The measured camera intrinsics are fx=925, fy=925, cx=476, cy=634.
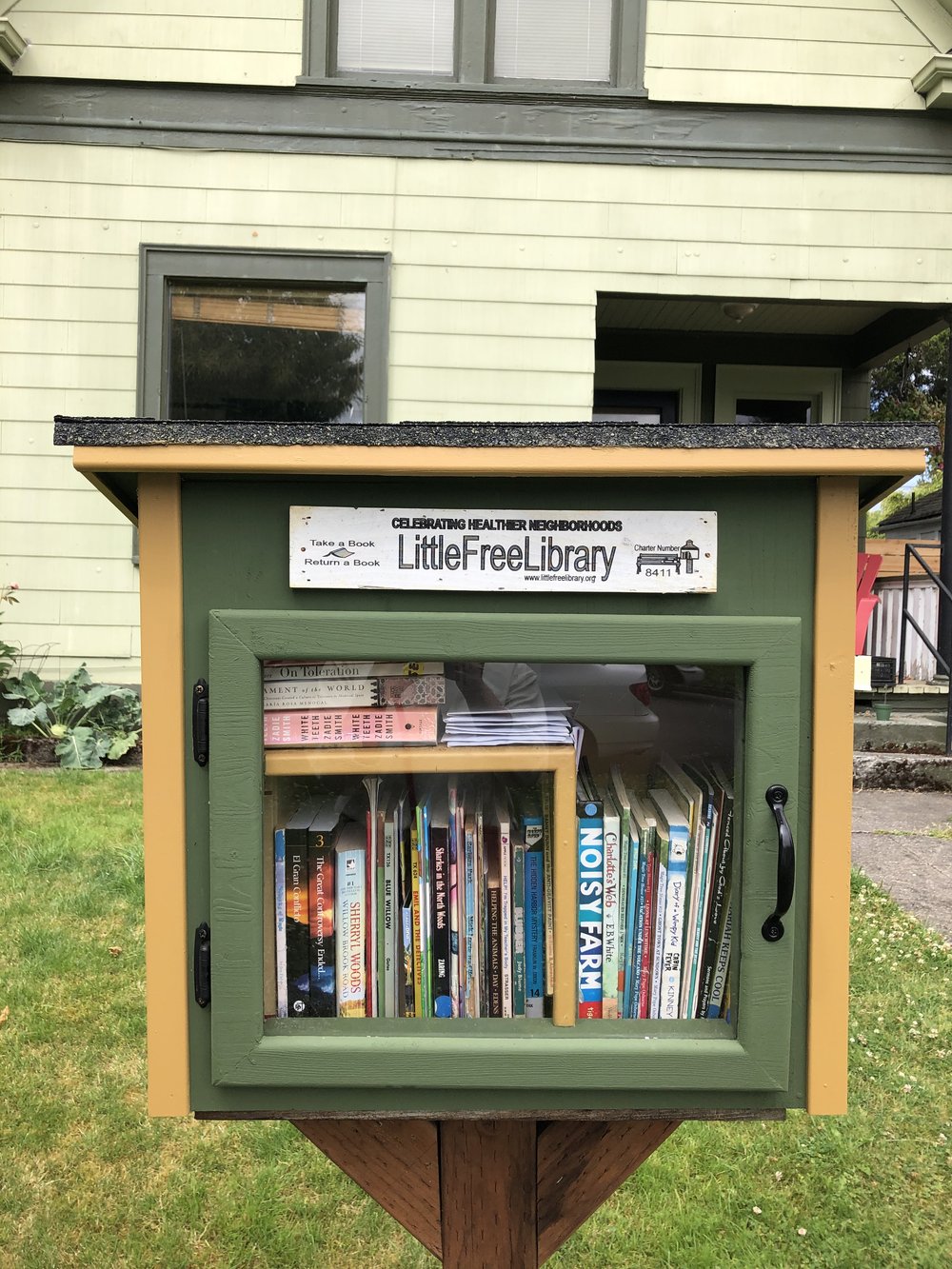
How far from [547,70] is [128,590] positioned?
12.5 feet

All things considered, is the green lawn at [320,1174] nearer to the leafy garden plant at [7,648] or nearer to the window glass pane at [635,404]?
the leafy garden plant at [7,648]

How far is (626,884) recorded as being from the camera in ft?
3.79

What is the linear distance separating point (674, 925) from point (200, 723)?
630mm

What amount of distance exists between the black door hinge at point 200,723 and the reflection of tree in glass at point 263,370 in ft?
14.7

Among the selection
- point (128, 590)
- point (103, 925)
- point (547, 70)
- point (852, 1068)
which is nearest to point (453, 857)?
point (852, 1068)

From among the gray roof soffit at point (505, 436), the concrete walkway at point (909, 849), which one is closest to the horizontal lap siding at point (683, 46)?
the concrete walkway at point (909, 849)

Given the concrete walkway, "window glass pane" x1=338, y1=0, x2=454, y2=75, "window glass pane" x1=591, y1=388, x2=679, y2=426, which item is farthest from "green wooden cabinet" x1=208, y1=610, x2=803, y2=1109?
"window glass pane" x1=591, y1=388, x2=679, y2=426

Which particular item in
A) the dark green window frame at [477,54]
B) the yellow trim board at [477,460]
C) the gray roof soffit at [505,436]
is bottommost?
the yellow trim board at [477,460]

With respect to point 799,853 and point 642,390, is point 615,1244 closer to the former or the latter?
point 799,853

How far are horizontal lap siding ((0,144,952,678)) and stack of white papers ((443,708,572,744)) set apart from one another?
427 centimetres

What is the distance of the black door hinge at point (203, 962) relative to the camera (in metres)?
1.06

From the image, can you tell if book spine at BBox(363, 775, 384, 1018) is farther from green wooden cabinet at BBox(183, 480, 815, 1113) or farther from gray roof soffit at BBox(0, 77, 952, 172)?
gray roof soffit at BBox(0, 77, 952, 172)

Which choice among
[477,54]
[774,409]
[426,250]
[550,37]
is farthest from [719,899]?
[774,409]

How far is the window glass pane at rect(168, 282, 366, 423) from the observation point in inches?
208
